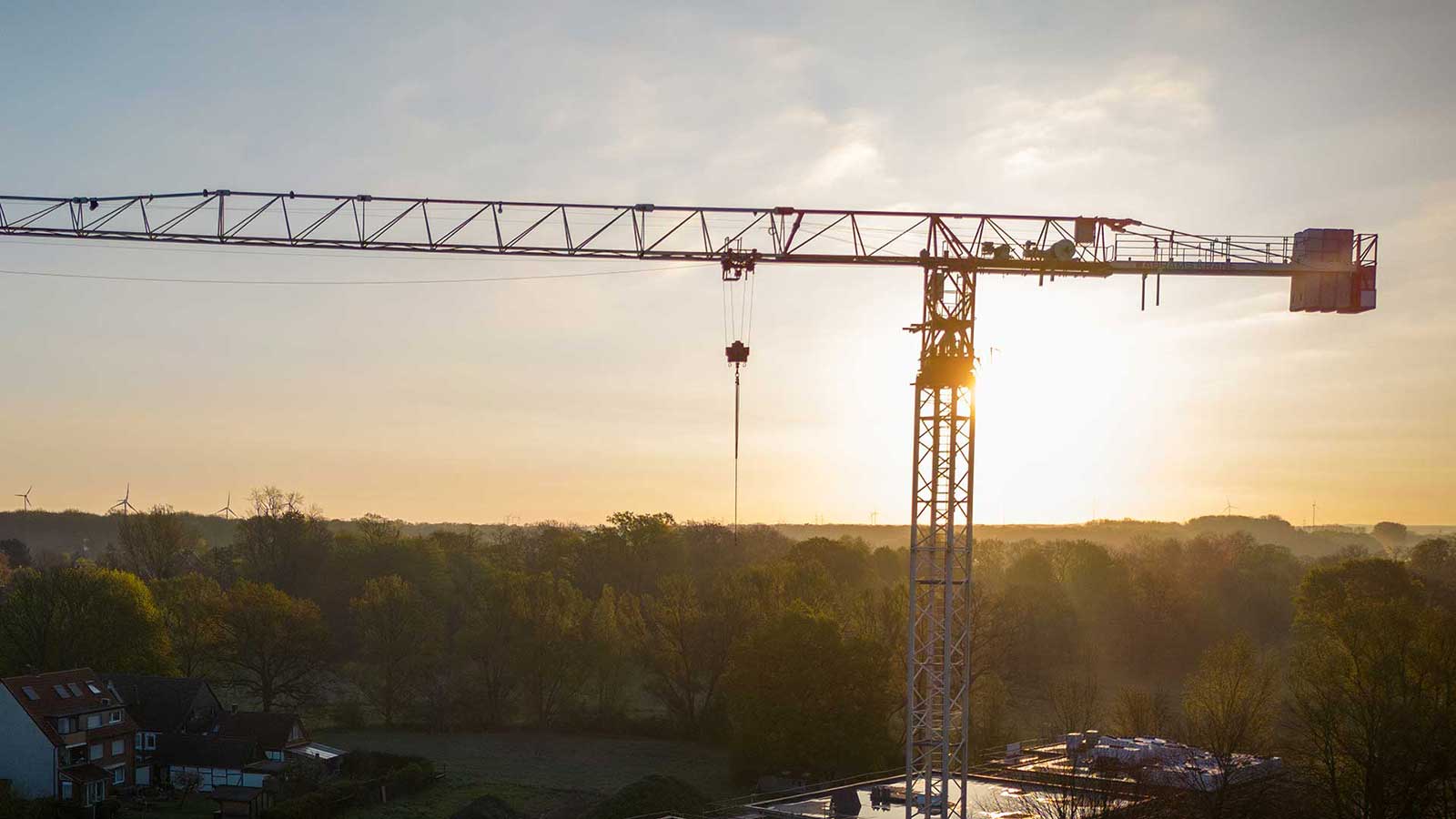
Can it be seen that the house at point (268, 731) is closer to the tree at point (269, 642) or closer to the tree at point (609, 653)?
the tree at point (269, 642)

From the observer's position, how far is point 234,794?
39750mm

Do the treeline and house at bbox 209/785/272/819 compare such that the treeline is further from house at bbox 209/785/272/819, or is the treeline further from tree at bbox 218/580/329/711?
house at bbox 209/785/272/819

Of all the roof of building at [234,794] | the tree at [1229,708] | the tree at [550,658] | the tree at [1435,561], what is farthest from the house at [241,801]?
the tree at [1435,561]

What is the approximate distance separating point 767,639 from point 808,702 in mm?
3108

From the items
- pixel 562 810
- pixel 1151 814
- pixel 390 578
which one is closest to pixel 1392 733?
pixel 1151 814

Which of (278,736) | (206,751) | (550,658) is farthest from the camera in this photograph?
(550,658)

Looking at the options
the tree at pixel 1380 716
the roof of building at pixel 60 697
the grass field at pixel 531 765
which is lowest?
the grass field at pixel 531 765

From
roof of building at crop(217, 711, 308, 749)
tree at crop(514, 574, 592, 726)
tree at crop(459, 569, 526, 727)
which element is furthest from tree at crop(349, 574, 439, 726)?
roof of building at crop(217, 711, 308, 749)

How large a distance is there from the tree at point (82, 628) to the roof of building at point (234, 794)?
13.1 m

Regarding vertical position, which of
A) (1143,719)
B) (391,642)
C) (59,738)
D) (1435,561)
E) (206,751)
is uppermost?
(1435,561)

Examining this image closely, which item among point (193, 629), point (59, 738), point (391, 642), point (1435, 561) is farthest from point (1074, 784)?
point (1435, 561)

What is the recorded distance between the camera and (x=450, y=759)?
48.2 meters

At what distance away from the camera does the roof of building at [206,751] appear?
140 feet

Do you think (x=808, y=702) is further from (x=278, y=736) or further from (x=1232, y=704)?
(x=278, y=736)
